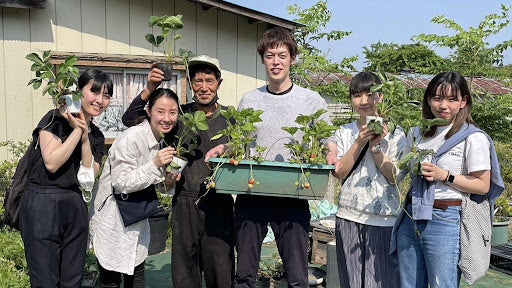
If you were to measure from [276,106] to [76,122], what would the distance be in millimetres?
1028

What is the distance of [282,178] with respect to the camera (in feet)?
7.41

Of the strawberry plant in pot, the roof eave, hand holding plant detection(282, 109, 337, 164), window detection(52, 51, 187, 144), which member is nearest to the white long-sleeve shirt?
the strawberry plant in pot

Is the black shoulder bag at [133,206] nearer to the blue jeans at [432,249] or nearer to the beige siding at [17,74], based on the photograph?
the blue jeans at [432,249]

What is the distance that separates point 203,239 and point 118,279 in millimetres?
557

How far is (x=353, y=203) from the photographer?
95.5 inches

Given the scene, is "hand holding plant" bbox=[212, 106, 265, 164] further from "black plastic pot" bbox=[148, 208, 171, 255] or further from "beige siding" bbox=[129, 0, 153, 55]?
"beige siding" bbox=[129, 0, 153, 55]

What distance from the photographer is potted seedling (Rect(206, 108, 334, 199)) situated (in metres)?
2.24

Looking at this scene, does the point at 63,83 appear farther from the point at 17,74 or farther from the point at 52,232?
the point at 17,74

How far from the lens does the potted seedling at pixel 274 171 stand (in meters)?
2.24

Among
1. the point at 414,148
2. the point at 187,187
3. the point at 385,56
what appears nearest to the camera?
the point at 414,148

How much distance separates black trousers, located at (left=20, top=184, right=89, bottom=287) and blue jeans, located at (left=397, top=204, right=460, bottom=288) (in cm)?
171

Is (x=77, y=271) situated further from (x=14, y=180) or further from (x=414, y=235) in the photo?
(x=414, y=235)

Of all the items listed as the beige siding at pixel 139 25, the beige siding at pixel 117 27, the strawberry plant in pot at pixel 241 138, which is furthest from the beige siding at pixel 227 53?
the strawberry plant in pot at pixel 241 138

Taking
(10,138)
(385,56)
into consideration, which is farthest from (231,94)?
(385,56)
